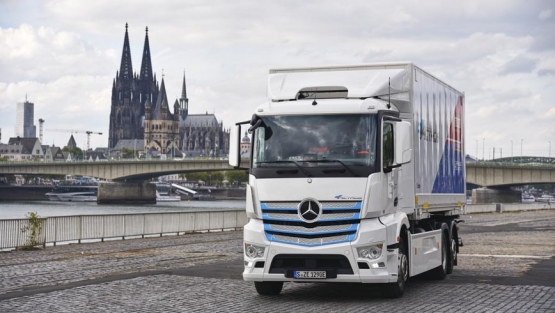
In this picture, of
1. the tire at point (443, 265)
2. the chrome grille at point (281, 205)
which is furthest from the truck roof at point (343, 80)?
the tire at point (443, 265)

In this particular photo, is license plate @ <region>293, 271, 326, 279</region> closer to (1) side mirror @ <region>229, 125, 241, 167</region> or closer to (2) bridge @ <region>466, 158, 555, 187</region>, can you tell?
(1) side mirror @ <region>229, 125, 241, 167</region>

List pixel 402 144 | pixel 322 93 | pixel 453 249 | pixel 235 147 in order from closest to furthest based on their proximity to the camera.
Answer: pixel 402 144 < pixel 235 147 < pixel 322 93 < pixel 453 249

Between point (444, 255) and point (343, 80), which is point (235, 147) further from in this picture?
point (444, 255)

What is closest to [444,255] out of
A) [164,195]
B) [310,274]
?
[310,274]

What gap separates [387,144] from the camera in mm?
12141

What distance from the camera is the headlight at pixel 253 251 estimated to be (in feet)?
39.4

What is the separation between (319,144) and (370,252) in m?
1.56

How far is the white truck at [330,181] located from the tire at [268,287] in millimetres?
16

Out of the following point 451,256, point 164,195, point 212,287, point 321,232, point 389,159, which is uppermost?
point 389,159

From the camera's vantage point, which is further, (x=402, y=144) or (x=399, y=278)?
(x=399, y=278)

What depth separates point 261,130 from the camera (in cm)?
1228

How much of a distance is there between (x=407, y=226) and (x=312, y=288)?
207 cm

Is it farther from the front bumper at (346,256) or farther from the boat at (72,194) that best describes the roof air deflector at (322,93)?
the boat at (72,194)

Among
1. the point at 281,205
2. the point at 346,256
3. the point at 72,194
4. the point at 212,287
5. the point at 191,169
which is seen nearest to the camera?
the point at 346,256
